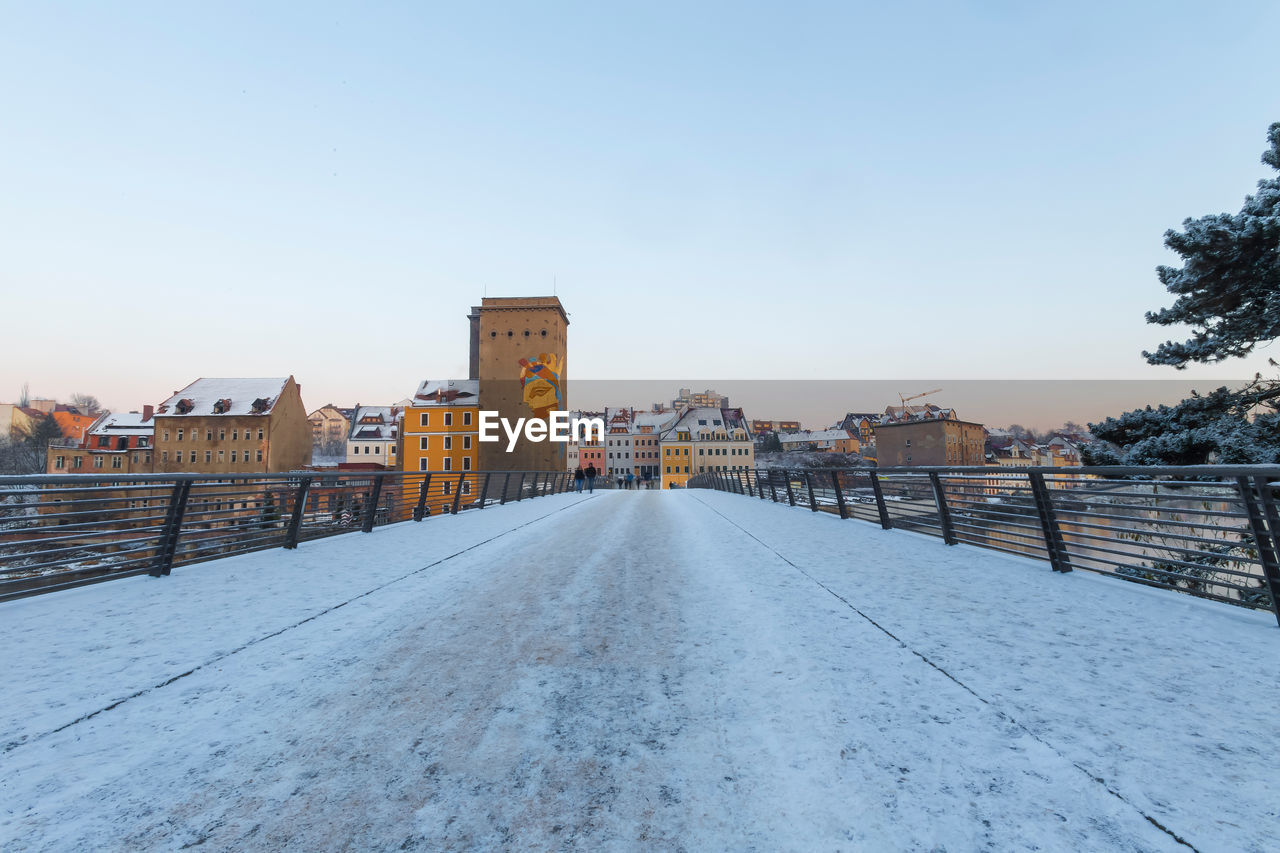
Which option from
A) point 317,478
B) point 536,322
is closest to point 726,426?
point 536,322

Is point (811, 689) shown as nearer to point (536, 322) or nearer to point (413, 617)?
point (413, 617)

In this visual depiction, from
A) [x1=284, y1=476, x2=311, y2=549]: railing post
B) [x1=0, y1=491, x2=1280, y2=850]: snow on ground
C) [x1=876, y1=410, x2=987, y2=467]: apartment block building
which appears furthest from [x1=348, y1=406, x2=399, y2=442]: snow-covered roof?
[x1=0, y1=491, x2=1280, y2=850]: snow on ground

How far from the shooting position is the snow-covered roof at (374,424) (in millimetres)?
98062

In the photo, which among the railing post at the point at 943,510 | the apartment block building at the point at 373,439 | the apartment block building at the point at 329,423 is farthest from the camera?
the apartment block building at the point at 329,423

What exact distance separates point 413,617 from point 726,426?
98643 mm

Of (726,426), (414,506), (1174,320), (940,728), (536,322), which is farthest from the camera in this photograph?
(726,426)

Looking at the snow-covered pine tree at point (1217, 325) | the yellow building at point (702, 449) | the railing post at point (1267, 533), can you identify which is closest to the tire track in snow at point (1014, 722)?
the railing post at point (1267, 533)

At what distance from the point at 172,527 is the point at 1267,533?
33.9 feet

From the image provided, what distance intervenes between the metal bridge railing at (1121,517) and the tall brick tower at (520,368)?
66733 millimetres

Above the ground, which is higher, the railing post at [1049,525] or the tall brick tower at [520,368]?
the tall brick tower at [520,368]

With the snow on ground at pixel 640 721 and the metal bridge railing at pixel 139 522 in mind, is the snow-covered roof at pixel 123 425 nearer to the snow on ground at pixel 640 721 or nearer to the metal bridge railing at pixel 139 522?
the metal bridge railing at pixel 139 522

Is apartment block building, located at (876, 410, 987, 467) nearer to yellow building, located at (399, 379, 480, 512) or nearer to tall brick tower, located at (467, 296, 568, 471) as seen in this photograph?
tall brick tower, located at (467, 296, 568, 471)

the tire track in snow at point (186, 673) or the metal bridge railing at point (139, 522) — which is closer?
the tire track in snow at point (186, 673)

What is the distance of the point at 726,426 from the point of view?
102 meters
